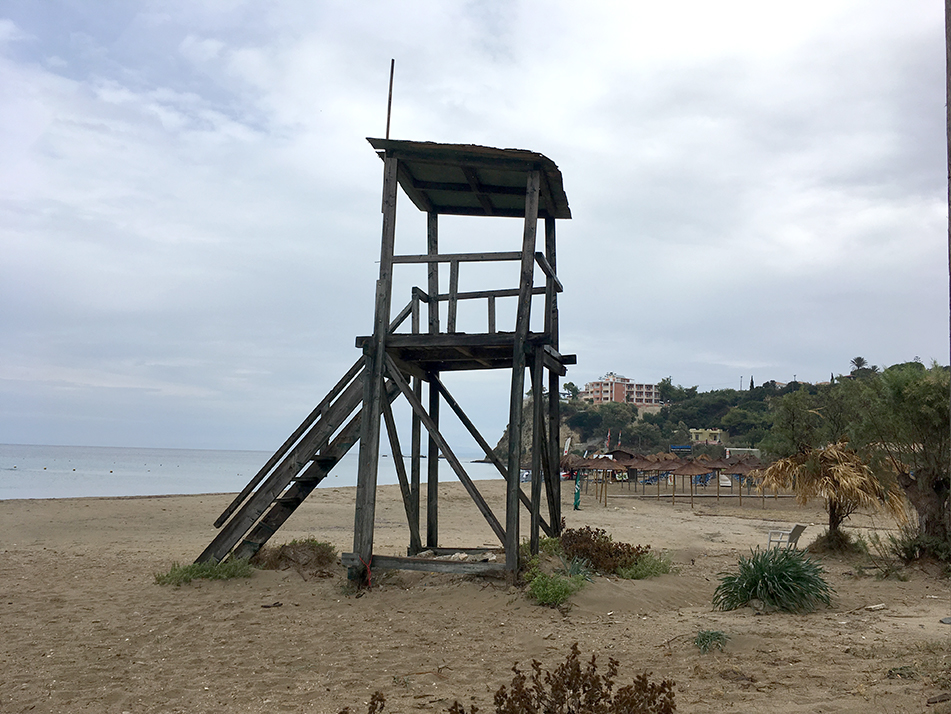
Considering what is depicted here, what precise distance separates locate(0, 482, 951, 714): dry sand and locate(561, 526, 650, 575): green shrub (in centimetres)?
56

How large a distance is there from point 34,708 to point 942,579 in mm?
10453

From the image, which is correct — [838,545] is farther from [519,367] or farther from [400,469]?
[400,469]

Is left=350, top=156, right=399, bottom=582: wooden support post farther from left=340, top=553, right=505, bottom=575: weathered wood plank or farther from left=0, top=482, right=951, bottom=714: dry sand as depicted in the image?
left=0, top=482, right=951, bottom=714: dry sand

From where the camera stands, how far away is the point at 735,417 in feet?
305

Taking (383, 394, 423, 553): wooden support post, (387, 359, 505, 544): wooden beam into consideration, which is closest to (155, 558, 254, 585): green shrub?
(383, 394, 423, 553): wooden support post

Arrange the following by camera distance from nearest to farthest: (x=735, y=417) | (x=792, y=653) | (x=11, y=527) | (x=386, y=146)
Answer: (x=792, y=653), (x=386, y=146), (x=11, y=527), (x=735, y=417)

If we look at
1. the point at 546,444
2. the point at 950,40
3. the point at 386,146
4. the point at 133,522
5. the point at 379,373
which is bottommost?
the point at 133,522

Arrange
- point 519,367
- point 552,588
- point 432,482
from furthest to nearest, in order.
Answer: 1. point 432,482
2. point 519,367
3. point 552,588

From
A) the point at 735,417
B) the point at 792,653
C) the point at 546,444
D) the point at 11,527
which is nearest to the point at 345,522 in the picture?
the point at 11,527

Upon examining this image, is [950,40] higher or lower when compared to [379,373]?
higher

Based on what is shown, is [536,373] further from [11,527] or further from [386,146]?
[11,527]

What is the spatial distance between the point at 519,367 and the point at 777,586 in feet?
12.6

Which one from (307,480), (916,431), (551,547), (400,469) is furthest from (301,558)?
(916,431)

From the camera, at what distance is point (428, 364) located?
1153 centimetres
